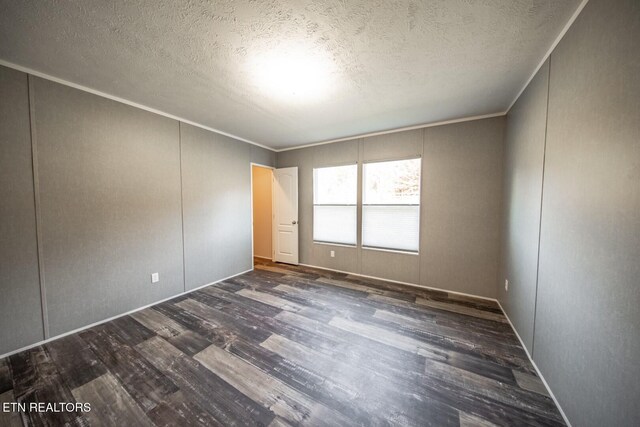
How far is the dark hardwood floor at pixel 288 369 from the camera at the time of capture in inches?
52.9

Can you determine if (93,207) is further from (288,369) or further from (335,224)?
(335,224)

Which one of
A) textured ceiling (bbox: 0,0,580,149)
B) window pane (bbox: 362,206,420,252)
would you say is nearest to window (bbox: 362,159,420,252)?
window pane (bbox: 362,206,420,252)

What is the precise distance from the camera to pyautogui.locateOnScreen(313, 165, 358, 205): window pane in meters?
3.96

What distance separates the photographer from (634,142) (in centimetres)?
92

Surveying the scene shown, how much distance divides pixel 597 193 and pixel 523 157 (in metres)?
1.26

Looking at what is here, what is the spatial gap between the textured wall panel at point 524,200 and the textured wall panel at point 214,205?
4043 mm

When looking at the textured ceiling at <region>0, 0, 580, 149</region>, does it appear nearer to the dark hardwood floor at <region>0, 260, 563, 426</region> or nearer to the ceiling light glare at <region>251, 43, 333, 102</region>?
the ceiling light glare at <region>251, 43, 333, 102</region>

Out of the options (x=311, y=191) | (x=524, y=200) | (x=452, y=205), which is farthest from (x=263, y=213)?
(x=524, y=200)

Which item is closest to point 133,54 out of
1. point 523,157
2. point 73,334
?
point 73,334

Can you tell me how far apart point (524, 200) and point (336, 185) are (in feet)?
8.94

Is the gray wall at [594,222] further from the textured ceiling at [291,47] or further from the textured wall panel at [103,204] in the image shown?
the textured wall panel at [103,204]

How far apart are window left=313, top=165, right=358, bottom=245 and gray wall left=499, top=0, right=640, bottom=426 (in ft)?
8.57

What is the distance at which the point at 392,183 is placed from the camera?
359cm

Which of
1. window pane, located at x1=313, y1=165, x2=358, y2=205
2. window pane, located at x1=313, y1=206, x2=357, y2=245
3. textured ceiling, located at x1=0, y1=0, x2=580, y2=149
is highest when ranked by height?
textured ceiling, located at x1=0, y1=0, x2=580, y2=149
